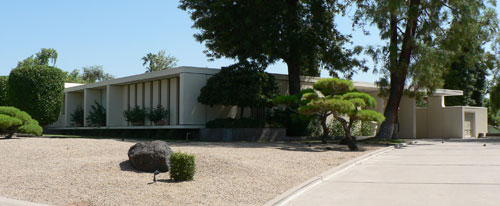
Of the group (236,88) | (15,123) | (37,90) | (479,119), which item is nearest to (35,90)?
(37,90)

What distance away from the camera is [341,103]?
16422 millimetres

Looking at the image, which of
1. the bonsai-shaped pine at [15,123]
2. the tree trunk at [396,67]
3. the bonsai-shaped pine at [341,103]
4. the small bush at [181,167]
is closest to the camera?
the small bush at [181,167]

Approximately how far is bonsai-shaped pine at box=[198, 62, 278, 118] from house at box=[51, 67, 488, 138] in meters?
0.96

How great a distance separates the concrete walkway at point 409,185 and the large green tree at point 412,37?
872cm

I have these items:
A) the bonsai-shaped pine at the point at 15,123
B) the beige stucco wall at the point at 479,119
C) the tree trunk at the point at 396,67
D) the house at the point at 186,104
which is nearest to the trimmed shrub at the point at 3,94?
the house at the point at 186,104

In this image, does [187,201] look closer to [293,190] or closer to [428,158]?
[293,190]

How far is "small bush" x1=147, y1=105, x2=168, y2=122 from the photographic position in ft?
75.6

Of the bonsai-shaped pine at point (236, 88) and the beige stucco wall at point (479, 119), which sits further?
the beige stucco wall at point (479, 119)

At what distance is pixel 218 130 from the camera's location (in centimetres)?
2112

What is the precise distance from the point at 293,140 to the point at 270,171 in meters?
12.6

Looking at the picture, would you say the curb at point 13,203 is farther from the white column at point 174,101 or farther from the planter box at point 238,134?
the white column at point 174,101

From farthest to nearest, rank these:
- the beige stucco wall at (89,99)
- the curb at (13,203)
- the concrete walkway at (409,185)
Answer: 1. the beige stucco wall at (89,99)
2. the concrete walkway at (409,185)
3. the curb at (13,203)

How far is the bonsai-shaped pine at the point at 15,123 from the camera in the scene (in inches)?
627

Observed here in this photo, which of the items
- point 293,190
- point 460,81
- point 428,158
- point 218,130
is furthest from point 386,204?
point 460,81
